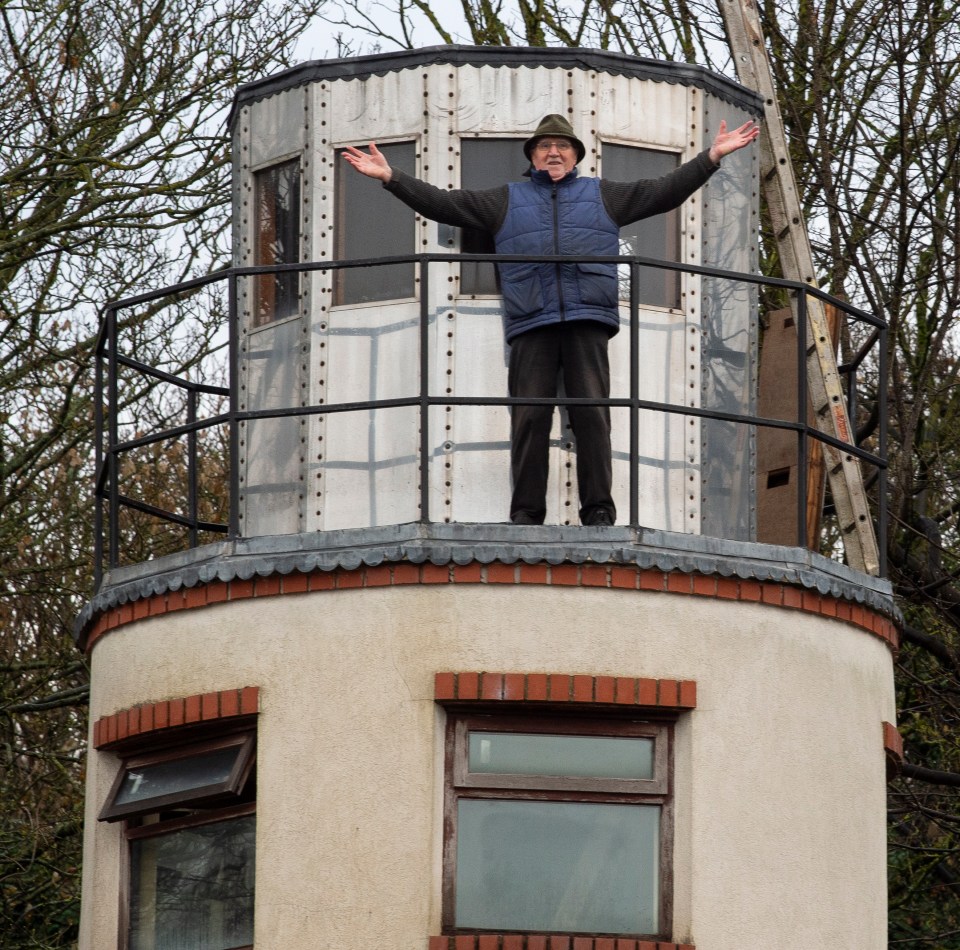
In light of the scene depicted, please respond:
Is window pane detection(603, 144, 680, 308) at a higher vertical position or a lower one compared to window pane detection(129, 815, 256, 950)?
higher

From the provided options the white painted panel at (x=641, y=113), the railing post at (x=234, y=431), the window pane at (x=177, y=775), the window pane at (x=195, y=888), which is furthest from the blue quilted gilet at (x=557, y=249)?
the window pane at (x=195, y=888)

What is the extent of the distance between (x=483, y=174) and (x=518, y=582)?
228 cm

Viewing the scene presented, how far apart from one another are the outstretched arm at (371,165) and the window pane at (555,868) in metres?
2.89

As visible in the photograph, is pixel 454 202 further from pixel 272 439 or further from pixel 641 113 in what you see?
pixel 272 439

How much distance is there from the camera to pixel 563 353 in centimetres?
1109

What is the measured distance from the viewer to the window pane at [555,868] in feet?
33.8

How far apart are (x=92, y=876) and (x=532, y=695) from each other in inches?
101

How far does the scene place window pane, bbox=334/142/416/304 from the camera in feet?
38.2

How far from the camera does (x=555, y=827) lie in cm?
1040

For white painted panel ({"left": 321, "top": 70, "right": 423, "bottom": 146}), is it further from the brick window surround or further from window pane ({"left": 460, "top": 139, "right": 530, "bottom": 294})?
the brick window surround

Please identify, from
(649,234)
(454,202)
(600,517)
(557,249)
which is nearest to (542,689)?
(600,517)

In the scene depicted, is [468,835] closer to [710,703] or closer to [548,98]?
[710,703]

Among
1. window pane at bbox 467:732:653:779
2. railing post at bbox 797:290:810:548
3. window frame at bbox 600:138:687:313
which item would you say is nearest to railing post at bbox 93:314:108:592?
window pane at bbox 467:732:653:779

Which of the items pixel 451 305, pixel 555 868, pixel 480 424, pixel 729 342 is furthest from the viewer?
pixel 729 342
